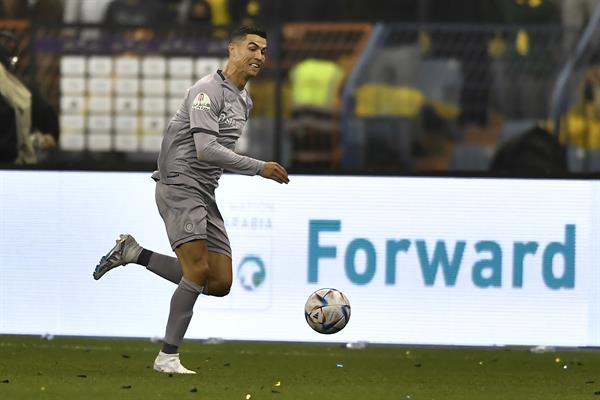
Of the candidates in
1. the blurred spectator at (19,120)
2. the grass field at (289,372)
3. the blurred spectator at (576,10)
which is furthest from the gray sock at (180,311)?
the blurred spectator at (576,10)

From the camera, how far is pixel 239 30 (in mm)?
10594

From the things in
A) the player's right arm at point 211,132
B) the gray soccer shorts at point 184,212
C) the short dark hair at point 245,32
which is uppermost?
the short dark hair at point 245,32

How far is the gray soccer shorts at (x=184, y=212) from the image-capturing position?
34.8ft

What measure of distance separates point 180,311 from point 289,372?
1015 mm

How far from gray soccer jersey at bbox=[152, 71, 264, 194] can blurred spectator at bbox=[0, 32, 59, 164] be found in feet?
11.6

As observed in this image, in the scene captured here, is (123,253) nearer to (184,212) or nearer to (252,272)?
(184,212)

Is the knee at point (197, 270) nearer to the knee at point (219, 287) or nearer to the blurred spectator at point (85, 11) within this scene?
the knee at point (219, 287)

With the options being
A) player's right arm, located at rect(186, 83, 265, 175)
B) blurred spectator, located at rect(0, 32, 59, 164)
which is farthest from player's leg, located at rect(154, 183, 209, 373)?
blurred spectator, located at rect(0, 32, 59, 164)

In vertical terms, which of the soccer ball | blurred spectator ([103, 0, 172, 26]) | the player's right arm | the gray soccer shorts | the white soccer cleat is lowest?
the white soccer cleat

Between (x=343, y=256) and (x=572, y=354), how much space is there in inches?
66.2

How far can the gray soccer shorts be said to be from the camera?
1062 centimetres

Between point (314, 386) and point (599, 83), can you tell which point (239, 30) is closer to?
point (314, 386)

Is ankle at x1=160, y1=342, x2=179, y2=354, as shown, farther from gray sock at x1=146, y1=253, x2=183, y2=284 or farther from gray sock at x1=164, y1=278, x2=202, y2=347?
gray sock at x1=146, y1=253, x2=183, y2=284

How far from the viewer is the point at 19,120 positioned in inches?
564
